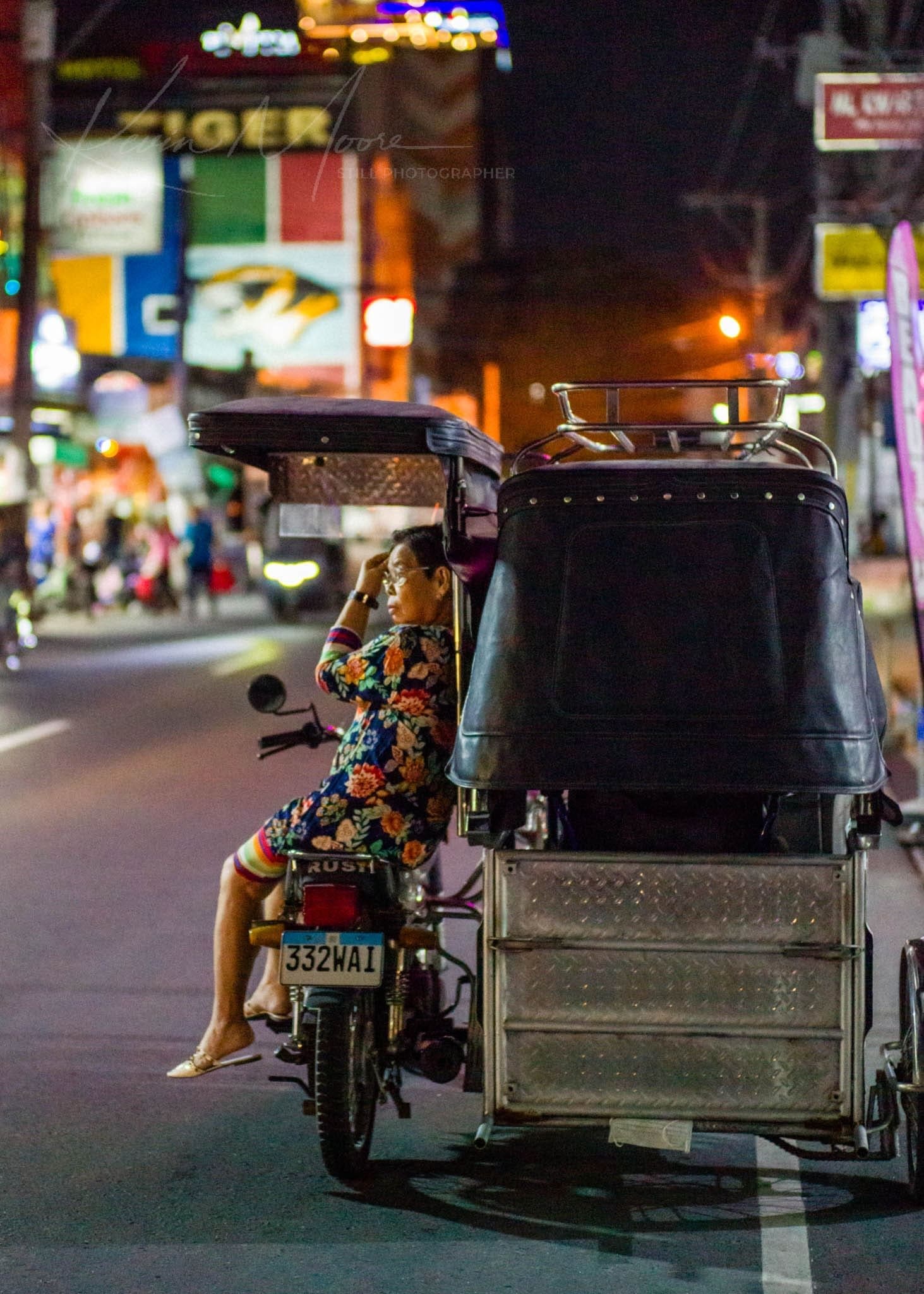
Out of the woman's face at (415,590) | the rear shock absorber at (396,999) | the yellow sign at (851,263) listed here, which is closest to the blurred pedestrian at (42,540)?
the yellow sign at (851,263)

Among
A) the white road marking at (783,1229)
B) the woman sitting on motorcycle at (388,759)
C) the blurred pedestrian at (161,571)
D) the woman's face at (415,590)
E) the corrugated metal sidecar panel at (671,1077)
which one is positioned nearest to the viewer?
the white road marking at (783,1229)

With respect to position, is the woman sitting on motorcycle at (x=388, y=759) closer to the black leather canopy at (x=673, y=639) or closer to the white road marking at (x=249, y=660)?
the black leather canopy at (x=673, y=639)

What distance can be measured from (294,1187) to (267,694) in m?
1.48

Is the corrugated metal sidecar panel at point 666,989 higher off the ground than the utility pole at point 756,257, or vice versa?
the utility pole at point 756,257

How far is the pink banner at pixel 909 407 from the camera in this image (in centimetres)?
900

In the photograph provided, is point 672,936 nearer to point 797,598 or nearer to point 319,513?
point 797,598

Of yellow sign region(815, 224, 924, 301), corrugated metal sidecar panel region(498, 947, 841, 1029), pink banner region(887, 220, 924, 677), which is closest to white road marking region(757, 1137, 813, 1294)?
corrugated metal sidecar panel region(498, 947, 841, 1029)

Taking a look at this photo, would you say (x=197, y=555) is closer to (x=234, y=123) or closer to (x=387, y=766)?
(x=387, y=766)

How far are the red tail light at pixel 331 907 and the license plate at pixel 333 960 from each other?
0.05 metres

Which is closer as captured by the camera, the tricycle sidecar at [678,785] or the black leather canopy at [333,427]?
the tricycle sidecar at [678,785]

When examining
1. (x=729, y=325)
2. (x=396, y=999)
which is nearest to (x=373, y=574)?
(x=396, y=999)

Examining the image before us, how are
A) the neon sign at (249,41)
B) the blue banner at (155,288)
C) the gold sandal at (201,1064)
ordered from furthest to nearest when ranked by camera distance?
1. the neon sign at (249,41)
2. the blue banner at (155,288)
3. the gold sandal at (201,1064)

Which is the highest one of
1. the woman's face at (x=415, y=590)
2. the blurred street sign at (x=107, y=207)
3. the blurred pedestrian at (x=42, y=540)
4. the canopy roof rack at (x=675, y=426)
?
the blurred street sign at (x=107, y=207)

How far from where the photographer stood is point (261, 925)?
520cm
